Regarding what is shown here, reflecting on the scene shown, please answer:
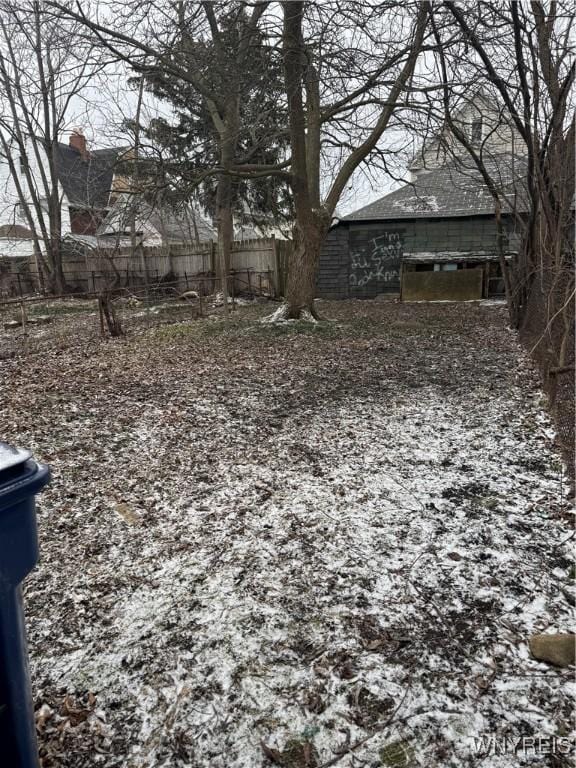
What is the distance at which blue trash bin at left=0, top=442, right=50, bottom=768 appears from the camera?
109cm

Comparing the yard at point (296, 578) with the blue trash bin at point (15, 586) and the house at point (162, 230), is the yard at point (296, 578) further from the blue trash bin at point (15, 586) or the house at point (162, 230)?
the house at point (162, 230)

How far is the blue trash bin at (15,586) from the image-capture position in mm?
1095

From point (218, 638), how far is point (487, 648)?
3.68 ft

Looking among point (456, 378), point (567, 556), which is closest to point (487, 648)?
point (567, 556)

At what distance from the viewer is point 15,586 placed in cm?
116

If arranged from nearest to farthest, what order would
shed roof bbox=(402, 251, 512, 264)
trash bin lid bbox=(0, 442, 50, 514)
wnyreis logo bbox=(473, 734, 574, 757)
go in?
trash bin lid bbox=(0, 442, 50, 514)
wnyreis logo bbox=(473, 734, 574, 757)
shed roof bbox=(402, 251, 512, 264)

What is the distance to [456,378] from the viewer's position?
229 inches

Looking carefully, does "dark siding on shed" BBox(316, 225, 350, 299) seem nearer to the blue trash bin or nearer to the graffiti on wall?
the graffiti on wall

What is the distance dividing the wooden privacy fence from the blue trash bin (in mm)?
13462

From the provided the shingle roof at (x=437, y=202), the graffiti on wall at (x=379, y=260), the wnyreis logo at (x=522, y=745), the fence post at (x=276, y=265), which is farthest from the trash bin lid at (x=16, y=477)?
the graffiti on wall at (x=379, y=260)

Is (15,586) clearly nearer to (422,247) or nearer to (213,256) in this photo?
(422,247)

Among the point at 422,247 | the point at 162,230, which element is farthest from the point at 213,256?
the point at 422,247

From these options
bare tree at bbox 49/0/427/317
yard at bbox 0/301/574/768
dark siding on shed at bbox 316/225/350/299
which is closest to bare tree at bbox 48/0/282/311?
bare tree at bbox 49/0/427/317

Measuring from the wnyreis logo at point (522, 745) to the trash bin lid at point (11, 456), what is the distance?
1.67 metres
